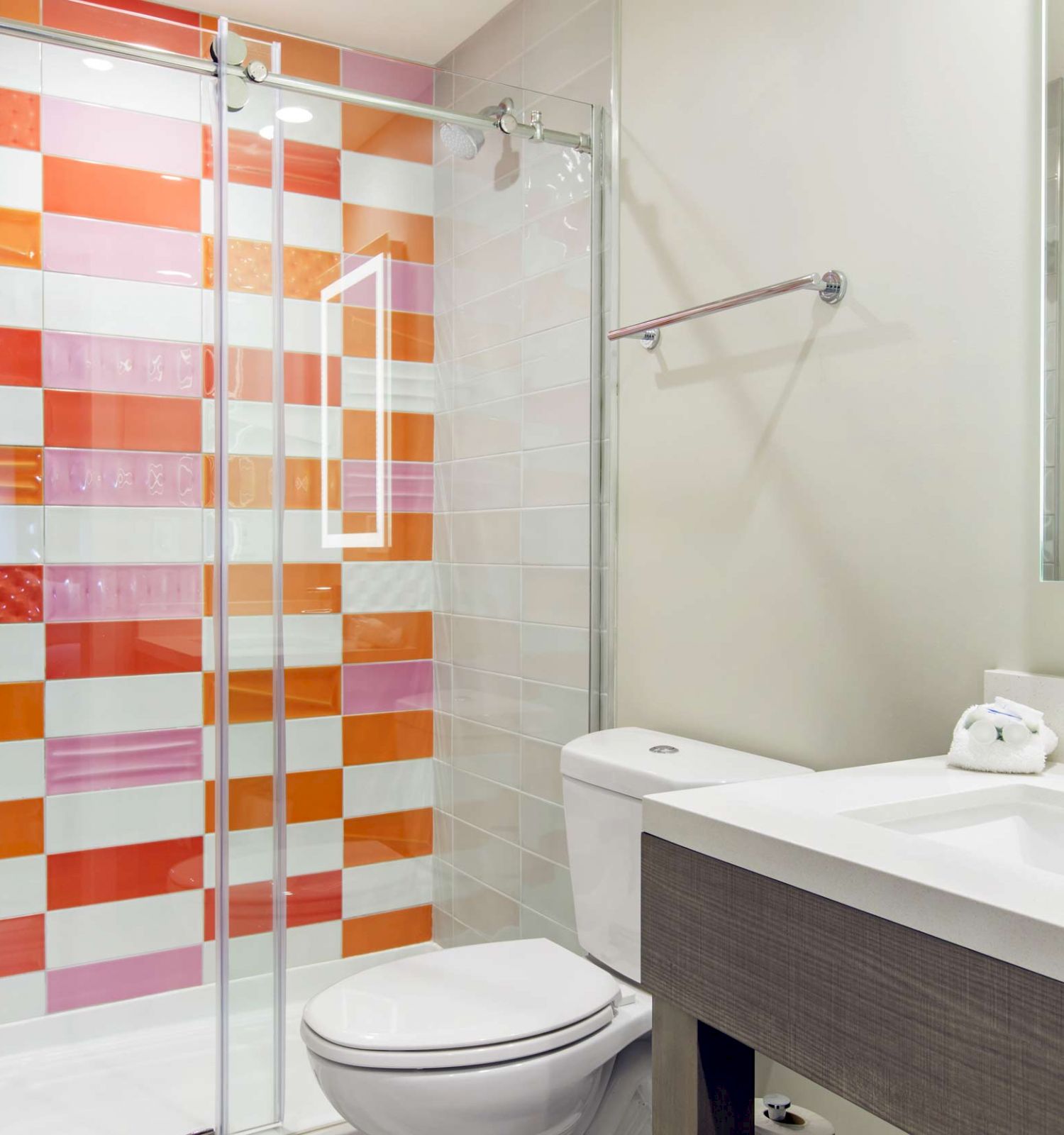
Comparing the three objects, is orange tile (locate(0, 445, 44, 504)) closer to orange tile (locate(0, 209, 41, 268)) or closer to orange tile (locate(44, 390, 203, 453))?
orange tile (locate(44, 390, 203, 453))

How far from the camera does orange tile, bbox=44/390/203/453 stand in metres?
2.13

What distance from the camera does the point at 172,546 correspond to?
221cm

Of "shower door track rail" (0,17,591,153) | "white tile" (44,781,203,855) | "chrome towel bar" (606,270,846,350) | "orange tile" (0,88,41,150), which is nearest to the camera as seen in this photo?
"chrome towel bar" (606,270,846,350)

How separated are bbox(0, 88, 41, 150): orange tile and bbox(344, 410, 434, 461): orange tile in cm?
104

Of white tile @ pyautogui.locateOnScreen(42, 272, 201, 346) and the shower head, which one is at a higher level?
the shower head

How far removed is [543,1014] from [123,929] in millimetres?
1280

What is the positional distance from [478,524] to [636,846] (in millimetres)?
683

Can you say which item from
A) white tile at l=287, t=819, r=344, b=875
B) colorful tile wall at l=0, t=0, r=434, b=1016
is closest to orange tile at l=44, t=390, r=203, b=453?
colorful tile wall at l=0, t=0, r=434, b=1016

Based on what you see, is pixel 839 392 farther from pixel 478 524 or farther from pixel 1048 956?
pixel 1048 956

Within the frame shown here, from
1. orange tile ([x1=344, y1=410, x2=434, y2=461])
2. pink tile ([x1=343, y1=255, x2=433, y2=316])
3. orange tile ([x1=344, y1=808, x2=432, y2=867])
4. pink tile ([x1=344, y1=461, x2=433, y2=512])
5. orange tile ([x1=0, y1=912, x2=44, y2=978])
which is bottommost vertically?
orange tile ([x1=0, y1=912, x2=44, y2=978])

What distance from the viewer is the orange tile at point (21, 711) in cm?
211

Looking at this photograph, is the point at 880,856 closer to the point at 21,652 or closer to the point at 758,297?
the point at 758,297

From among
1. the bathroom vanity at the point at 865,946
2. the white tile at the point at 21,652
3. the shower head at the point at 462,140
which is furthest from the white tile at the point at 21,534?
the bathroom vanity at the point at 865,946

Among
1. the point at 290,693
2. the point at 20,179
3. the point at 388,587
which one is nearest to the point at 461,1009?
the point at 290,693
